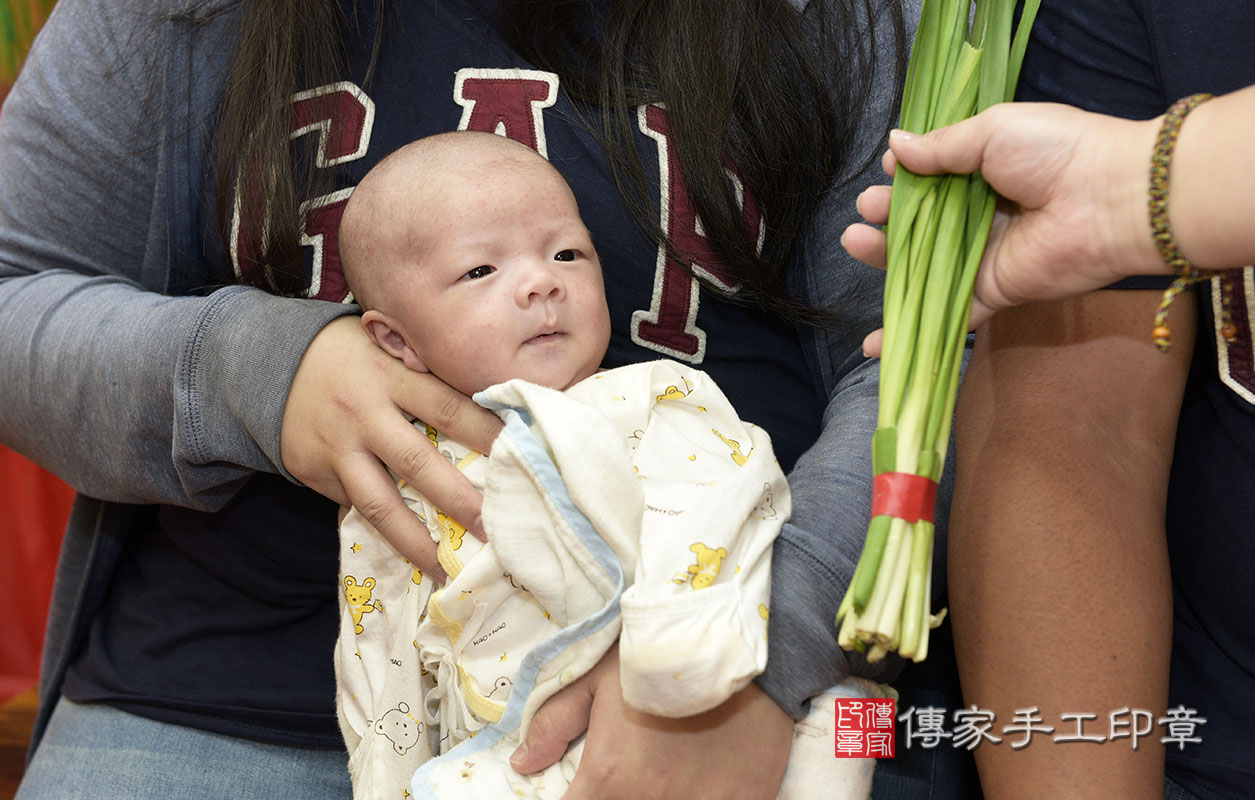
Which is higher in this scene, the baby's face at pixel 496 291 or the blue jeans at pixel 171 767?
the baby's face at pixel 496 291

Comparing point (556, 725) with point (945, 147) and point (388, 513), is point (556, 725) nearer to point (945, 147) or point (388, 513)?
point (388, 513)

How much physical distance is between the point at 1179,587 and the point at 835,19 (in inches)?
29.9

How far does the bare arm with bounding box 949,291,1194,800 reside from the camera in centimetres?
100

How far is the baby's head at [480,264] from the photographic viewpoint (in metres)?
1.04

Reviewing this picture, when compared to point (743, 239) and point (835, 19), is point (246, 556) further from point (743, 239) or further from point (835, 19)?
point (835, 19)

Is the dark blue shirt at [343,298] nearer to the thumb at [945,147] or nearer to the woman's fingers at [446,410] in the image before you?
the woman's fingers at [446,410]

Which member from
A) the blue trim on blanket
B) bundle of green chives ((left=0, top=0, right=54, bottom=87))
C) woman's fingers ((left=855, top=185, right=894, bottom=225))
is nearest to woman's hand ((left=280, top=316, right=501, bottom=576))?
the blue trim on blanket

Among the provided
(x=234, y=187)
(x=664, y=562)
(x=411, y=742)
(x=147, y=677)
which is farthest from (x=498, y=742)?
(x=234, y=187)

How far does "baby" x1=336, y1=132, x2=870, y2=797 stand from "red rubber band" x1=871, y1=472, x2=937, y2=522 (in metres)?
0.15

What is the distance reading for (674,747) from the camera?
0.89m

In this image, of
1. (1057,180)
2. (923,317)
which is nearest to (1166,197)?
(1057,180)

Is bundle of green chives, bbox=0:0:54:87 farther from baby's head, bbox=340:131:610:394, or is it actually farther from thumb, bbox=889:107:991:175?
thumb, bbox=889:107:991:175

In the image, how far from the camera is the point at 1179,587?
114 centimetres

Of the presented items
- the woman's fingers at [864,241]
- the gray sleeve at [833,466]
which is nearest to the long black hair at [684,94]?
the gray sleeve at [833,466]
